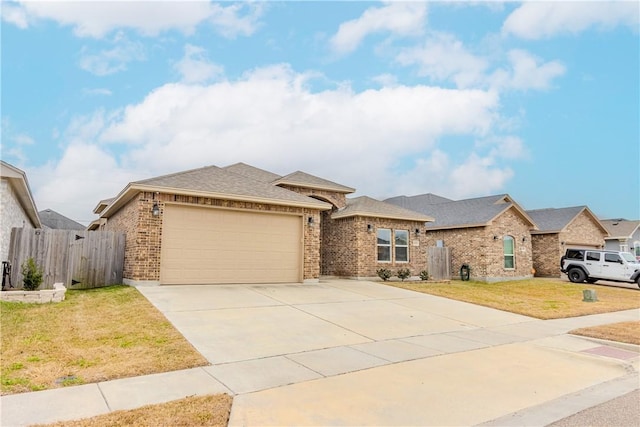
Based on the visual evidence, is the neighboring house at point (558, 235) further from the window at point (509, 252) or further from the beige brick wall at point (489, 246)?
the window at point (509, 252)

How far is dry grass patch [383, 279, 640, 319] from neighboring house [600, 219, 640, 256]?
18.2 meters

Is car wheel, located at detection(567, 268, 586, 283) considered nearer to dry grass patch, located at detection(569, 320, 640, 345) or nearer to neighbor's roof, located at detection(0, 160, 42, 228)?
dry grass patch, located at detection(569, 320, 640, 345)

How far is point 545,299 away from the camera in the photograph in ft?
51.2

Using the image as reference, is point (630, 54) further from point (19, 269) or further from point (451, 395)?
point (19, 269)

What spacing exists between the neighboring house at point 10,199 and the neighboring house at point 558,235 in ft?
87.4

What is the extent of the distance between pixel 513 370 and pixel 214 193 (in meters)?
9.89

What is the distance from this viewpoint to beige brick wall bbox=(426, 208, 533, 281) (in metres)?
21.6

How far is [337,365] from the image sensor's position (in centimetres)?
600

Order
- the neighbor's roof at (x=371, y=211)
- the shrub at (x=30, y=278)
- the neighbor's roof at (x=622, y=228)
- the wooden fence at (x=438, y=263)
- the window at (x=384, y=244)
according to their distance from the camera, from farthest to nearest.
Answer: the neighbor's roof at (x=622, y=228) → the wooden fence at (x=438, y=263) → the window at (x=384, y=244) → the neighbor's roof at (x=371, y=211) → the shrub at (x=30, y=278)

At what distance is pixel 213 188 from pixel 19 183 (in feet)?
17.1

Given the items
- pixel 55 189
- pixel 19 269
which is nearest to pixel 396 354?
pixel 19 269

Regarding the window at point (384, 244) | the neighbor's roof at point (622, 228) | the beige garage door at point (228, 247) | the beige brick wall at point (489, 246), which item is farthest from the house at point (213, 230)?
the neighbor's roof at point (622, 228)

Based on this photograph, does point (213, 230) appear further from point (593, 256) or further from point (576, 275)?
point (593, 256)

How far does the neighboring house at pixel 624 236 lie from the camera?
3431 centimetres
